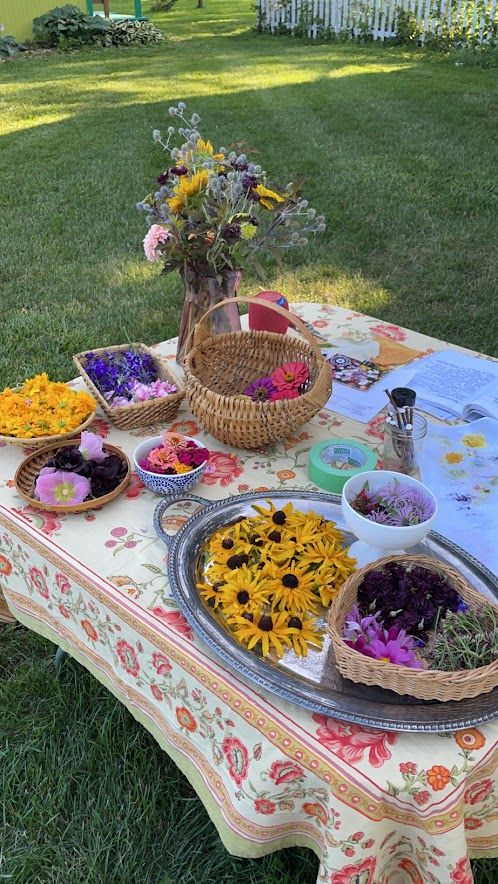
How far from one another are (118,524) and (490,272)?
3267 millimetres

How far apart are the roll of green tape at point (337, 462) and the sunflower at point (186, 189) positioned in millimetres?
572

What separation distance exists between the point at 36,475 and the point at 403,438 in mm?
692

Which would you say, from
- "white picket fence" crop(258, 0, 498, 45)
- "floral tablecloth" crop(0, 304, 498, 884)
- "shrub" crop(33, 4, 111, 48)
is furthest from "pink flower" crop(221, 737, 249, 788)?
"shrub" crop(33, 4, 111, 48)

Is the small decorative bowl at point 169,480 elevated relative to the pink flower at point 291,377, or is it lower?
lower

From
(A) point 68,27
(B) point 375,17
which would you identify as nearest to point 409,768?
(B) point 375,17

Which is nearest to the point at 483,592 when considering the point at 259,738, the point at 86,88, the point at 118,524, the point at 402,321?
the point at 259,738

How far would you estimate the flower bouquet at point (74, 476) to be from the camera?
124cm

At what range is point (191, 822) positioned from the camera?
1.44 metres

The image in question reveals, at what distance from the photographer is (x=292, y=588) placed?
39.5 inches

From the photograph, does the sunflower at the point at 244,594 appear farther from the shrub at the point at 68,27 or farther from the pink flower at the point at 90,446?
the shrub at the point at 68,27

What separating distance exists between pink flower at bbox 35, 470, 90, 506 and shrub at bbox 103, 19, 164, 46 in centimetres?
1124

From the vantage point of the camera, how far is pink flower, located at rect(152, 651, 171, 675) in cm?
104

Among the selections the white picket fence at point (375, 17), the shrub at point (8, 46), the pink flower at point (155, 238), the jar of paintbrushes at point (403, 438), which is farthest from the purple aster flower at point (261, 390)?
the shrub at point (8, 46)

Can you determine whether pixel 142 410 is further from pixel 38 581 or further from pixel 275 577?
pixel 275 577
